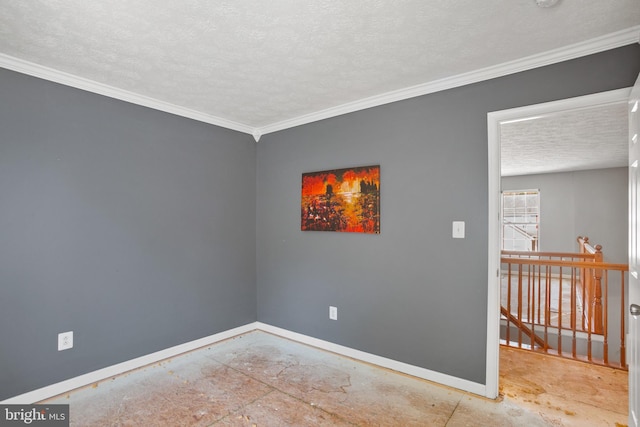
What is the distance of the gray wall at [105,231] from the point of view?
226 centimetres

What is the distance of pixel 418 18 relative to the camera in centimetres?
176

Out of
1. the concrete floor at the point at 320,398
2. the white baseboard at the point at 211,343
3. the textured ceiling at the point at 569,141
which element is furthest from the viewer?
the textured ceiling at the point at 569,141

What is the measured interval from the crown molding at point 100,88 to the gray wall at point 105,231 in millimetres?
52

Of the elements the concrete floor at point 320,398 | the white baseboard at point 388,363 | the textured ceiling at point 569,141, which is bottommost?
the concrete floor at point 320,398

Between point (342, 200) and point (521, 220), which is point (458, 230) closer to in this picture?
point (342, 200)

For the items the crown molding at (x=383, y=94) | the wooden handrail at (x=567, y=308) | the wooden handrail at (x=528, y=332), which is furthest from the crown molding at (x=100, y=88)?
the wooden handrail at (x=528, y=332)

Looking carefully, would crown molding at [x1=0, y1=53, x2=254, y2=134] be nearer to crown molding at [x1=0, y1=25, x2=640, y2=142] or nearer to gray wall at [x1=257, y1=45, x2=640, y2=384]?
crown molding at [x1=0, y1=25, x2=640, y2=142]

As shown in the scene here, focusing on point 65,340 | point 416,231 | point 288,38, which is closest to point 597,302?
point 416,231

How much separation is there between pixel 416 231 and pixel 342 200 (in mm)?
791

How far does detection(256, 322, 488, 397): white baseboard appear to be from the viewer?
2.43 meters

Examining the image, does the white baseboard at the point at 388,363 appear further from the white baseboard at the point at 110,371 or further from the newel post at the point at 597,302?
the newel post at the point at 597,302

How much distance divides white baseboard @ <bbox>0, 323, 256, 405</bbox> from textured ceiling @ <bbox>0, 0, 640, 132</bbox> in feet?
7.52

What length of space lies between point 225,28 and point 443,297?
239 cm

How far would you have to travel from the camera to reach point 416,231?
2.71 m
